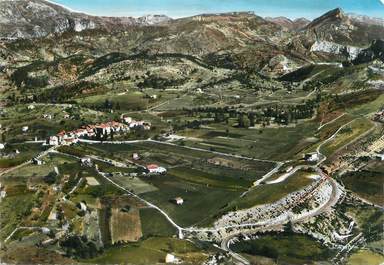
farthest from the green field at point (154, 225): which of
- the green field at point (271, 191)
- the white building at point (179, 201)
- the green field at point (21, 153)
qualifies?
the green field at point (21, 153)

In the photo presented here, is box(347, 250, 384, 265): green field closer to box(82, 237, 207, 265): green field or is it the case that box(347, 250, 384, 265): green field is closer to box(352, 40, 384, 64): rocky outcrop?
box(82, 237, 207, 265): green field

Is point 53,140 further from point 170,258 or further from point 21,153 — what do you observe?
point 170,258

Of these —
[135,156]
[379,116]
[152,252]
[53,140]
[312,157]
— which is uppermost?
[379,116]

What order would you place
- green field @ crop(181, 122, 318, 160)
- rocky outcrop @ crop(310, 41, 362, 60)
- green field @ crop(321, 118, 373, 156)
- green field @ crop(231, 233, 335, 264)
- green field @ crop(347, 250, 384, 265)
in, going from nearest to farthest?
green field @ crop(347, 250, 384, 265), green field @ crop(231, 233, 335, 264), green field @ crop(181, 122, 318, 160), green field @ crop(321, 118, 373, 156), rocky outcrop @ crop(310, 41, 362, 60)

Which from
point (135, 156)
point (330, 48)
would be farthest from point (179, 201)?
point (330, 48)

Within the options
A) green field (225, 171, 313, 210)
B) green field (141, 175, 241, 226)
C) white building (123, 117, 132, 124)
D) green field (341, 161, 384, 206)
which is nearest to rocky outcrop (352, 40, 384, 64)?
white building (123, 117, 132, 124)

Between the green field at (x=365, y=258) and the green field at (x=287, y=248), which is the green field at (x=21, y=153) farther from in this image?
the green field at (x=365, y=258)

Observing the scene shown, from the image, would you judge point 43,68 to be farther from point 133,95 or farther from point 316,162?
point 316,162

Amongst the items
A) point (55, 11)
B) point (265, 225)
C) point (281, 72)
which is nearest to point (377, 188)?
point (265, 225)
